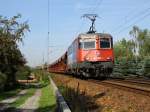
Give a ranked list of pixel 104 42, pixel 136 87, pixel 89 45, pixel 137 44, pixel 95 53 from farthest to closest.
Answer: pixel 137 44, pixel 89 45, pixel 104 42, pixel 95 53, pixel 136 87

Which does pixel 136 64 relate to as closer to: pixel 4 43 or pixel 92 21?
pixel 92 21

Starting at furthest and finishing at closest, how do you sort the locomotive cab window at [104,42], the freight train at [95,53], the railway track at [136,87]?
the locomotive cab window at [104,42], the freight train at [95,53], the railway track at [136,87]

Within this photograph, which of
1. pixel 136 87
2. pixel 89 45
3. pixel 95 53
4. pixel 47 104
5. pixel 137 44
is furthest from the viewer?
pixel 137 44

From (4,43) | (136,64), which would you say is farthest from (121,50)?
(4,43)

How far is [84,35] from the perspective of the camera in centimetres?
3516

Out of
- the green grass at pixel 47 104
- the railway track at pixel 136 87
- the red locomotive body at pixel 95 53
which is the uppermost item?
the red locomotive body at pixel 95 53

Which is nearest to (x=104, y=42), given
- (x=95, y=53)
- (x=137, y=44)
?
(x=95, y=53)

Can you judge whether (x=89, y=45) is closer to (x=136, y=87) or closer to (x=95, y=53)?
(x=95, y=53)

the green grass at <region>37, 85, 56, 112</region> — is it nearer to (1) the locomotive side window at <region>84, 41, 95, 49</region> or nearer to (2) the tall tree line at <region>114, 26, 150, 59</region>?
(1) the locomotive side window at <region>84, 41, 95, 49</region>

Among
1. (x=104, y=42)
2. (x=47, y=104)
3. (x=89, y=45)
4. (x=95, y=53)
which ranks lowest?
(x=47, y=104)

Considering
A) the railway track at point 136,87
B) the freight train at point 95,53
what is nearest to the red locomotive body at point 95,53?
the freight train at point 95,53

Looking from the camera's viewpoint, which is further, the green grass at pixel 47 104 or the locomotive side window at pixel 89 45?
the locomotive side window at pixel 89 45

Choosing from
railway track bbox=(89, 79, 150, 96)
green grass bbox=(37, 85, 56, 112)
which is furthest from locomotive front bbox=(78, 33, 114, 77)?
green grass bbox=(37, 85, 56, 112)

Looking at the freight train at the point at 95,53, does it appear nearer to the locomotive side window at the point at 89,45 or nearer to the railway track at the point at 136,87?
the locomotive side window at the point at 89,45
